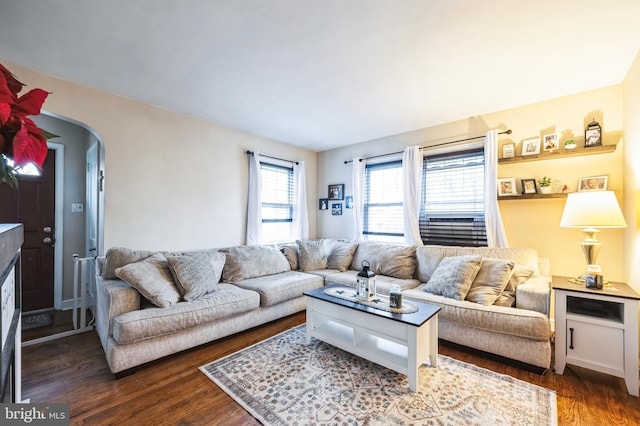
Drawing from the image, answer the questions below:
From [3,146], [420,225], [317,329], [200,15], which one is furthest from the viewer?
[420,225]

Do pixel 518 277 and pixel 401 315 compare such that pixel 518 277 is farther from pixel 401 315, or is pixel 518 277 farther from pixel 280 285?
pixel 280 285

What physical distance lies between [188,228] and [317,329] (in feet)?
6.73

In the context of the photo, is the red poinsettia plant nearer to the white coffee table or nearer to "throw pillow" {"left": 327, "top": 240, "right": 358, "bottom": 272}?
the white coffee table

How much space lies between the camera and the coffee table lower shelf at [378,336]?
1.96 meters

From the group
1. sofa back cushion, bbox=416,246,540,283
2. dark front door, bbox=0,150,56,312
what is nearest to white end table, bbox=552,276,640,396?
sofa back cushion, bbox=416,246,540,283

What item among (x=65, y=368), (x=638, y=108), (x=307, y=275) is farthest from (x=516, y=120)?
(x=65, y=368)

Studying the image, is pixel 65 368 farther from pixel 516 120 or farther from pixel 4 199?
pixel 516 120

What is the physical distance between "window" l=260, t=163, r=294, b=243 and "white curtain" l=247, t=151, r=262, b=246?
193 millimetres

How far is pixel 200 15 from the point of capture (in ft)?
5.90

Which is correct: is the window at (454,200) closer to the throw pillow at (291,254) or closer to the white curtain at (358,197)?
the white curtain at (358,197)

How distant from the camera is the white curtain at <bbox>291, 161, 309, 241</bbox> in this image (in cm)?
480

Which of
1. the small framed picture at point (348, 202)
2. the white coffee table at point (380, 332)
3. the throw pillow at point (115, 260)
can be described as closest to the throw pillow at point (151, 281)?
the throw pillow at point (115, 260)

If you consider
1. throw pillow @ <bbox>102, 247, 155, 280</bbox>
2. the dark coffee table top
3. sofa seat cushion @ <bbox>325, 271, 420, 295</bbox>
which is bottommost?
sofa seat cushion @ <bbox>325, 271, 420, 295</bbox>

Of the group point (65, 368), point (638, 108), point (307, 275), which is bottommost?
point (65, 368)
